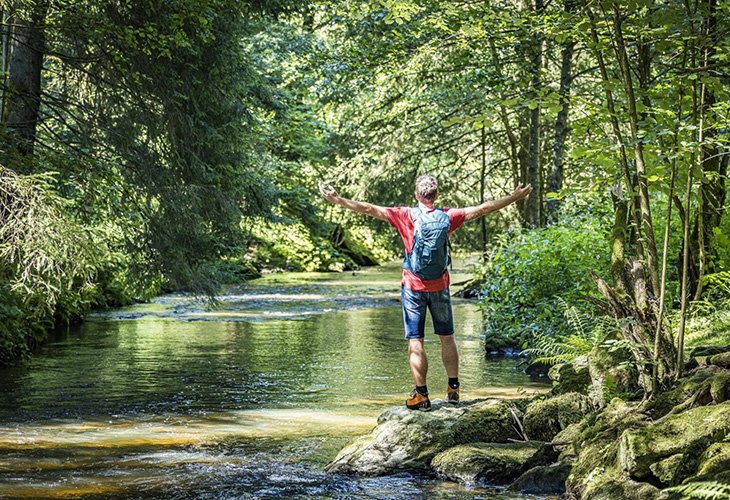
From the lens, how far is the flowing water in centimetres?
589

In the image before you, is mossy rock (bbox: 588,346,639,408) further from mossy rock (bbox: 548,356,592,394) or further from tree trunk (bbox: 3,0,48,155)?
tree trunk (bbox: 3,0,48,155)

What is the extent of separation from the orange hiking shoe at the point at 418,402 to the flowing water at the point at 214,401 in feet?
2.49

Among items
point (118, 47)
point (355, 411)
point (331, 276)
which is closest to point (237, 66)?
point (118, 47)

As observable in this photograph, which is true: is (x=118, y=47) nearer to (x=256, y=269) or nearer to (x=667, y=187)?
(x=667, y=187)

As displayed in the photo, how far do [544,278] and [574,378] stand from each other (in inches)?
203

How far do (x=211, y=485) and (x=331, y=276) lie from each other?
91.0 feet

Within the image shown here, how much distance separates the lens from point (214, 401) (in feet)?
30.6

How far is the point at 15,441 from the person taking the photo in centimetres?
716

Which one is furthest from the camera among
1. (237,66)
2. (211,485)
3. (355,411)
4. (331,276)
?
(331,276)

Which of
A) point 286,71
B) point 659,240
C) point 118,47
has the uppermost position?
point 286,71

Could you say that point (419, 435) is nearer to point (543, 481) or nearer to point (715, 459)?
point (543, 481)

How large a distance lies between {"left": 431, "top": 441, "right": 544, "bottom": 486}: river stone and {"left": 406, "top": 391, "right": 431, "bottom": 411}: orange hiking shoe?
0.58 m

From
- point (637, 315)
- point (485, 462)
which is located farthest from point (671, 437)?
point (485, 462)

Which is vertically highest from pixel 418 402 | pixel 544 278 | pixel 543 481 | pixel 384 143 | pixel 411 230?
pixel 384 143
